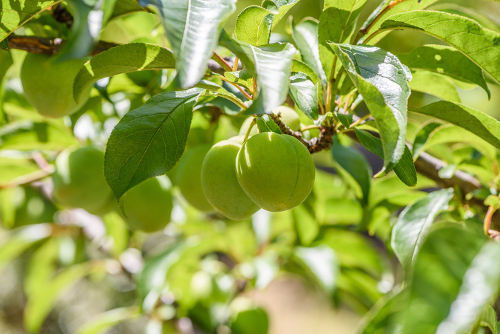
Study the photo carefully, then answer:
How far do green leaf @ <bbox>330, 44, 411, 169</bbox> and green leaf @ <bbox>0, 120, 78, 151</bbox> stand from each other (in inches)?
29.0

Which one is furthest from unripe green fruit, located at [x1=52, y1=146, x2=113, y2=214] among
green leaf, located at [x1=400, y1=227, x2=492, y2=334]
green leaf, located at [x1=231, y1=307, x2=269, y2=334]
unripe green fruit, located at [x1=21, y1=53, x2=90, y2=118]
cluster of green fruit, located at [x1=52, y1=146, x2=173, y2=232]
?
green leaf, located at [x1=400, y1=227, x2=492, y2=334]

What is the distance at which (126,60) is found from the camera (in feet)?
1.65

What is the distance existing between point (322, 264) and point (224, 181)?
46 cm

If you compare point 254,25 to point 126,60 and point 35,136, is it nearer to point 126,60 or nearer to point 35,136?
point 126,60

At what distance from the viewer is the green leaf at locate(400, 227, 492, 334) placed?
26cm

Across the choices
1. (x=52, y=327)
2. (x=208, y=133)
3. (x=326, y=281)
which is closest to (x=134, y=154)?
(x=208, y=133)

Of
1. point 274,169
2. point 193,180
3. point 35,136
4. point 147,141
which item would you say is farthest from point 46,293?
point 274,169

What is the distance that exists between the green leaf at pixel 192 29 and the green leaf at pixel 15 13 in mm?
218

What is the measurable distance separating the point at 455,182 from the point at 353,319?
166 inches

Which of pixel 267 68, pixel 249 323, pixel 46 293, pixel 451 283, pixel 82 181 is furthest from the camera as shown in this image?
pixel 46 293

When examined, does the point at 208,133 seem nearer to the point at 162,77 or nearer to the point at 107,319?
the point at 162,77

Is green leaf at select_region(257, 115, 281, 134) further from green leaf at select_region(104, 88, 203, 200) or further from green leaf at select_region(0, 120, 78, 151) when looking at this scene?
green leaf at select_region(0, 120, 78, 151)

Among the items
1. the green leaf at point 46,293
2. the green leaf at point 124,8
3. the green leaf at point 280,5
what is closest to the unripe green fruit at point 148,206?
the green leaf at point 124,8

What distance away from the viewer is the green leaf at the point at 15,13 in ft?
1.62
